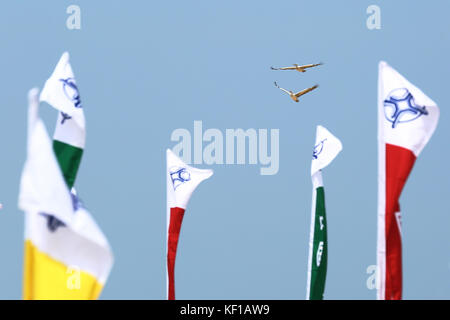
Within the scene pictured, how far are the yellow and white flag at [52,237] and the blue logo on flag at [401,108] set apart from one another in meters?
3.10

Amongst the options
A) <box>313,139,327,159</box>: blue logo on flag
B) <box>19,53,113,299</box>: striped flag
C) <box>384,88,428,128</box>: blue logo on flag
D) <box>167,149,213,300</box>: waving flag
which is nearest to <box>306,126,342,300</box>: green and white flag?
<box>313,139,327,159</box>: blue logo on flag

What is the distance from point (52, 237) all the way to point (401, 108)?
355 cm

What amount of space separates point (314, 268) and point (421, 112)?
363 centimetres

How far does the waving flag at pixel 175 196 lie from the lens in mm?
14375

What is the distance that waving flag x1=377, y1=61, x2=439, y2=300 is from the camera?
9000 millimetres

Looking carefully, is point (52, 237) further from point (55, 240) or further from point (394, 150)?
point (394, 150)

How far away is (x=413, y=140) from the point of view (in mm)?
9188

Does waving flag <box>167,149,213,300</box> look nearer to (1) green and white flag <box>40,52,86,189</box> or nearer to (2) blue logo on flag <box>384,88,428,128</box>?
(1) green and white flag <box>40,52,86,189</box>

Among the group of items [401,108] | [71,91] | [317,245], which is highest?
[71,91]

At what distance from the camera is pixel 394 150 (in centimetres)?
922

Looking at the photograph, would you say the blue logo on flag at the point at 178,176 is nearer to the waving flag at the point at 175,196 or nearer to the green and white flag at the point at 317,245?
the waving flag at the point at 175,196

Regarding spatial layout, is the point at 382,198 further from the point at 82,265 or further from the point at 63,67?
the point at 63,67

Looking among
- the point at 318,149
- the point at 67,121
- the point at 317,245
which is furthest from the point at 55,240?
the point at 318,149
